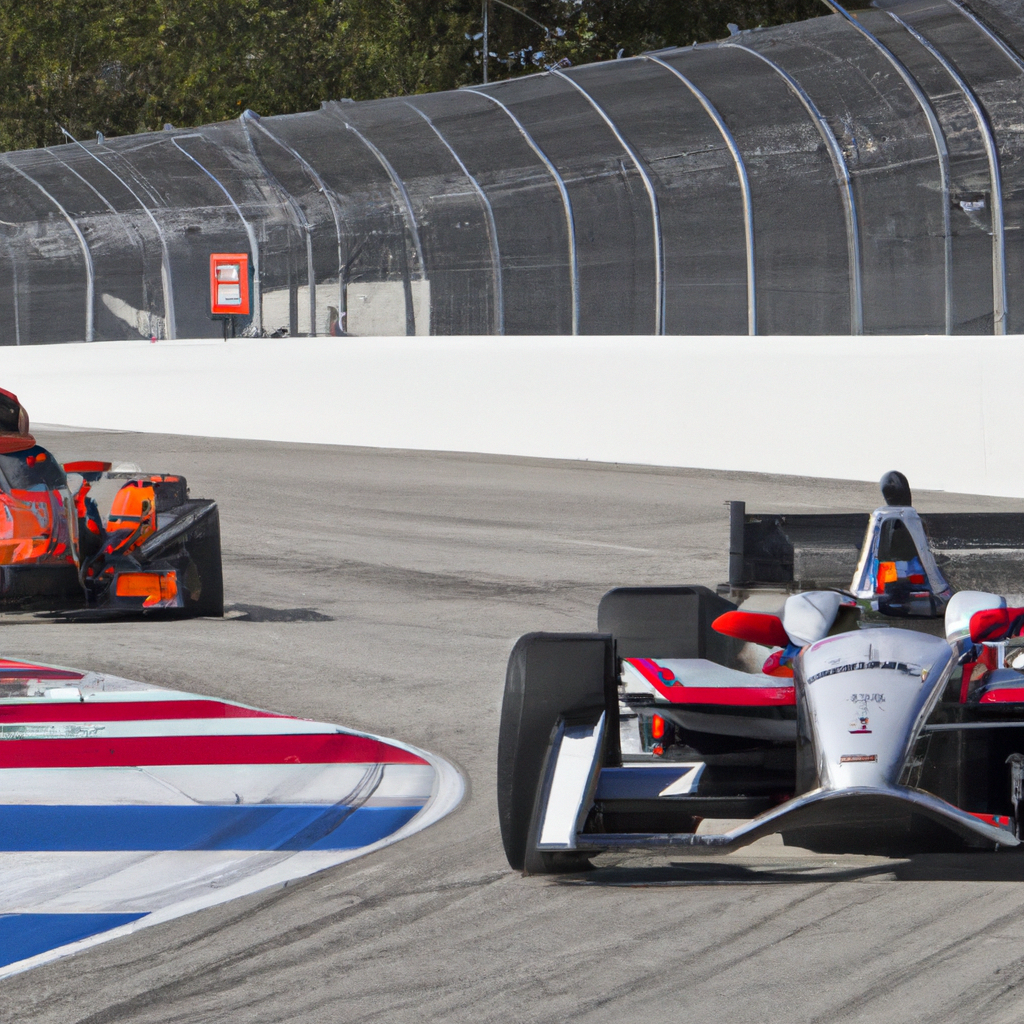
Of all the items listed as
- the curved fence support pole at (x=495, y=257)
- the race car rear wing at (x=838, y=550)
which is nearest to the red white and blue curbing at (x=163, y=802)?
the race car rear wing at (x=838, y=550)

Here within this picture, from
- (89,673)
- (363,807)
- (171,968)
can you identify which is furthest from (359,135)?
(171,968)

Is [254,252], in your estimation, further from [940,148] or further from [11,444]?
[11,444]

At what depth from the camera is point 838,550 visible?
8281 mm

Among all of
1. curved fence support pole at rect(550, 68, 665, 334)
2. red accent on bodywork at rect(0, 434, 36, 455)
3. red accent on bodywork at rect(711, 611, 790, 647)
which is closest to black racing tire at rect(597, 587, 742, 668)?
red accent on bodywork at rect(711, 611, 790, 647)

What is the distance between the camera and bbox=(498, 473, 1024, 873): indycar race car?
4.39 m

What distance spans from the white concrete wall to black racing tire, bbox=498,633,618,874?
11472 mm

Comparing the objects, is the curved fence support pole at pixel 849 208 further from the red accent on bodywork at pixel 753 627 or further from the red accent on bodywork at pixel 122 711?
the red accent on bodywork at pixel 753 627

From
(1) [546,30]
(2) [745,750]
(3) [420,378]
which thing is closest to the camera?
(2) [745,750]

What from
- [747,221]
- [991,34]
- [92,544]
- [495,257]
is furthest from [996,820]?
[495,257]

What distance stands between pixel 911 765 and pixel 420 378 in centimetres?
1630

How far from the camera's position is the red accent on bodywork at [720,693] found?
5148mm

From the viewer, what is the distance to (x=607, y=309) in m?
21.6

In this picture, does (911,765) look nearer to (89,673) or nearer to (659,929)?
(659,929)

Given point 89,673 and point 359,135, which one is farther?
point 359,135
